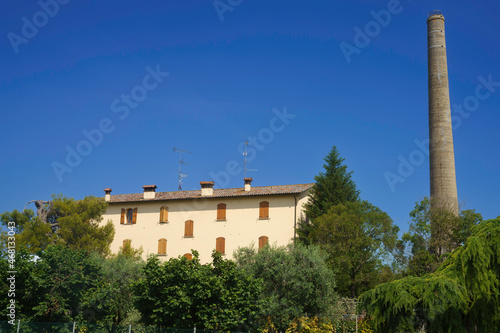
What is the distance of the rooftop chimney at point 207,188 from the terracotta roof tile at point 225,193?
410mm

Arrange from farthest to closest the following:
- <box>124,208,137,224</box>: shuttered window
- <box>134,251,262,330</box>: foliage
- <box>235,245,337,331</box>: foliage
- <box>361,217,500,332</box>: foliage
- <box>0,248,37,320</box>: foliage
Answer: <box>124,208,137,224</box>: shuttered window
<box>235,245,337,331</box>: foliage
<box>0,248,37,320</box>: foliage
<box>134,251,262,330</box>: foliage
<box>361,217,500,332</box>: foliage

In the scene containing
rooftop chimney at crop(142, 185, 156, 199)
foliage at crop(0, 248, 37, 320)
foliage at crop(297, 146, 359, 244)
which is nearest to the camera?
foliage at crop(0, 248, 37, 320)

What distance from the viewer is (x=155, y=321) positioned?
56.2 feet

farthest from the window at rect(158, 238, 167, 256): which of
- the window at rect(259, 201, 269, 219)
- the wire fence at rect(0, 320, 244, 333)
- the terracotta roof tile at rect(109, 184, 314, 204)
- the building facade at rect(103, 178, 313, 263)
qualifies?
the wire fence at rect(0, 320, 244, 333)

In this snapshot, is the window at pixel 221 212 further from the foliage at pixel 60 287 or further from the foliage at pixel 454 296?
the foliage at pixel 454 296

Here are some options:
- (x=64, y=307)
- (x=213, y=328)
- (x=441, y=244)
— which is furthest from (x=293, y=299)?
(x=441, y=244)

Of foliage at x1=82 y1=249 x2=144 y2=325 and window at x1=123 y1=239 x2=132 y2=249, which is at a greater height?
window at x1=123 y1=239 x2=132 y2=249

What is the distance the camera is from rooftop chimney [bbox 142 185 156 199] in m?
40.4

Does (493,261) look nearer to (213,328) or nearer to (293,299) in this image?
(213,328)

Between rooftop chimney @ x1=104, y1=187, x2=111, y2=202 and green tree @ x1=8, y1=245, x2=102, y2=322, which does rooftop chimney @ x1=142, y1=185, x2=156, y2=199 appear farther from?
green tree @ x1=8, y1=245, x2=102, y2=322

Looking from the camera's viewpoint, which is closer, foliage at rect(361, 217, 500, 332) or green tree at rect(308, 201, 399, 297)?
foliage at rect(361, 217, 500, 332)

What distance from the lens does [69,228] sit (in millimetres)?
34500

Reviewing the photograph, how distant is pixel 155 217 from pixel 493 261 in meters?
30.9

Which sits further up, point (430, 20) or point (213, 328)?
point (430, 20)
